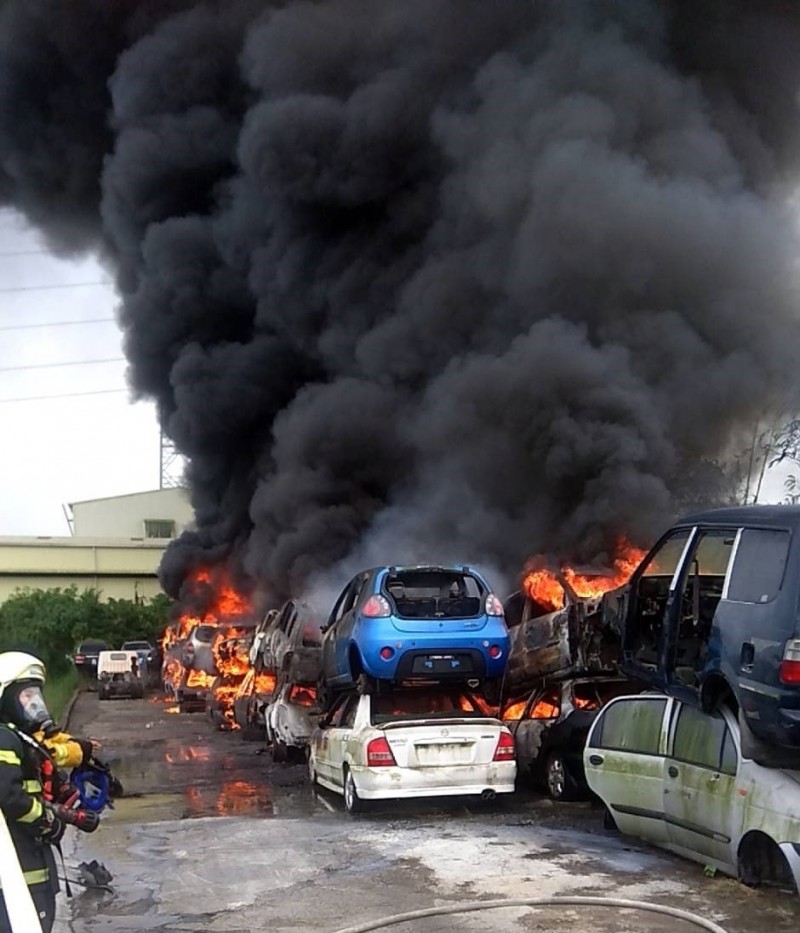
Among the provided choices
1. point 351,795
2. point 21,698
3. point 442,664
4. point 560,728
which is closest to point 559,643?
point 560,728

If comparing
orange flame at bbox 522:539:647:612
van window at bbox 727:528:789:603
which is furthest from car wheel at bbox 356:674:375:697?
van window at bbox 727:528:789:603

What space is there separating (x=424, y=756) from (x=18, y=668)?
4960 millimetres

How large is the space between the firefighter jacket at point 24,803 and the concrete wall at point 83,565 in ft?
149

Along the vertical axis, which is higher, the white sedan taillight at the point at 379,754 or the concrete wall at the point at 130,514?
the concrete wall at the point at 130,514

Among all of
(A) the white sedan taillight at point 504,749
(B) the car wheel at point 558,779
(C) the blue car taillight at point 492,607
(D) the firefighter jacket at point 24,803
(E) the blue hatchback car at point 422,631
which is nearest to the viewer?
(D) the firefighter jacket at point 24,803

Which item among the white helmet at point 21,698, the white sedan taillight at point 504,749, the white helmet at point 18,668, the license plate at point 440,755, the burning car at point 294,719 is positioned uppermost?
the white helmet at point 18,668

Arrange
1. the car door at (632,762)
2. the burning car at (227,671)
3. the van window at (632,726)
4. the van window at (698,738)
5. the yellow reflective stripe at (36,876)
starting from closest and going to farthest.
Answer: the yellow reflective stripe at (36,876) → the van window at (698,738) → the car door at (632,762) → the van window at (632,726) → the burning car at (227,671)

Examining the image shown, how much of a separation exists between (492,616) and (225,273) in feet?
65.8

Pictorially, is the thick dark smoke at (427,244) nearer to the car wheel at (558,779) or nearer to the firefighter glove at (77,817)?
the car wheel at (558,779)

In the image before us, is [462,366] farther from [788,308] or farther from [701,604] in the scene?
[701,604]

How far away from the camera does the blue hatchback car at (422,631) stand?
962 centimetres

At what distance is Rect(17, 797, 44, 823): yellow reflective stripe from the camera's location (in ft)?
13.2

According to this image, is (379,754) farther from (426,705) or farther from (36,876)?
(36,876)

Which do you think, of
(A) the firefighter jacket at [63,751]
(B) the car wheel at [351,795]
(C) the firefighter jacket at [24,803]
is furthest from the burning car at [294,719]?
(C) the firefighter jacket at [24,803]
